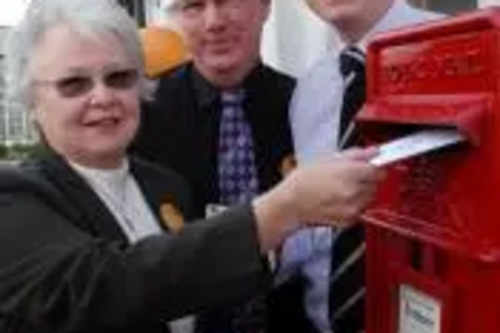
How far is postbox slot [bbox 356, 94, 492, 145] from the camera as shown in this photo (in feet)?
4.11

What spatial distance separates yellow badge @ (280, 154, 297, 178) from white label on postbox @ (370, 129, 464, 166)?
824 millimetres

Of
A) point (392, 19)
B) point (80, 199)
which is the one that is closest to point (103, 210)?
point (80, 199)

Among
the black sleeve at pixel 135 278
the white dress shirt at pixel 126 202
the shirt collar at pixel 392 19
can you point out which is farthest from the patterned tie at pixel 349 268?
the black sleeve at pixel 135 278

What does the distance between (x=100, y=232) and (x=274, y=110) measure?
2.34ft

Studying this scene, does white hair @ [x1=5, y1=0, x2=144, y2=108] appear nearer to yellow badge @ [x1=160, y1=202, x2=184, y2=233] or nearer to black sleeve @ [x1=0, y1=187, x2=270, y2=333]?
yellow badge @ [x1=160, y1=202, x2=184, y2=233]

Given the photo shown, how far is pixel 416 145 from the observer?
4.24 feet

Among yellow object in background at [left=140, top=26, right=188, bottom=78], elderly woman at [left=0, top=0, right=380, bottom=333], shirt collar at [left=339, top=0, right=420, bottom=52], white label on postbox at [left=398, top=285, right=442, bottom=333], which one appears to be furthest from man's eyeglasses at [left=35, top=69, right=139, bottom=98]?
yellow object in background at [left=140, top=26, right=188, bottom=78]

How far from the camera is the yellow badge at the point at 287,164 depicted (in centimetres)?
218

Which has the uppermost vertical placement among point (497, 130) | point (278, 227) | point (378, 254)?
point (497, 130)

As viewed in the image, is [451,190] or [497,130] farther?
[451,190]

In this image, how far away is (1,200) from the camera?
1.57 m

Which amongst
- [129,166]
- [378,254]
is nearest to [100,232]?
[129,166]

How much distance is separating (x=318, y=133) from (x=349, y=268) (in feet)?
1.17

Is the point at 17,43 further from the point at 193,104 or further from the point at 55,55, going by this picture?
the point at 193,104
